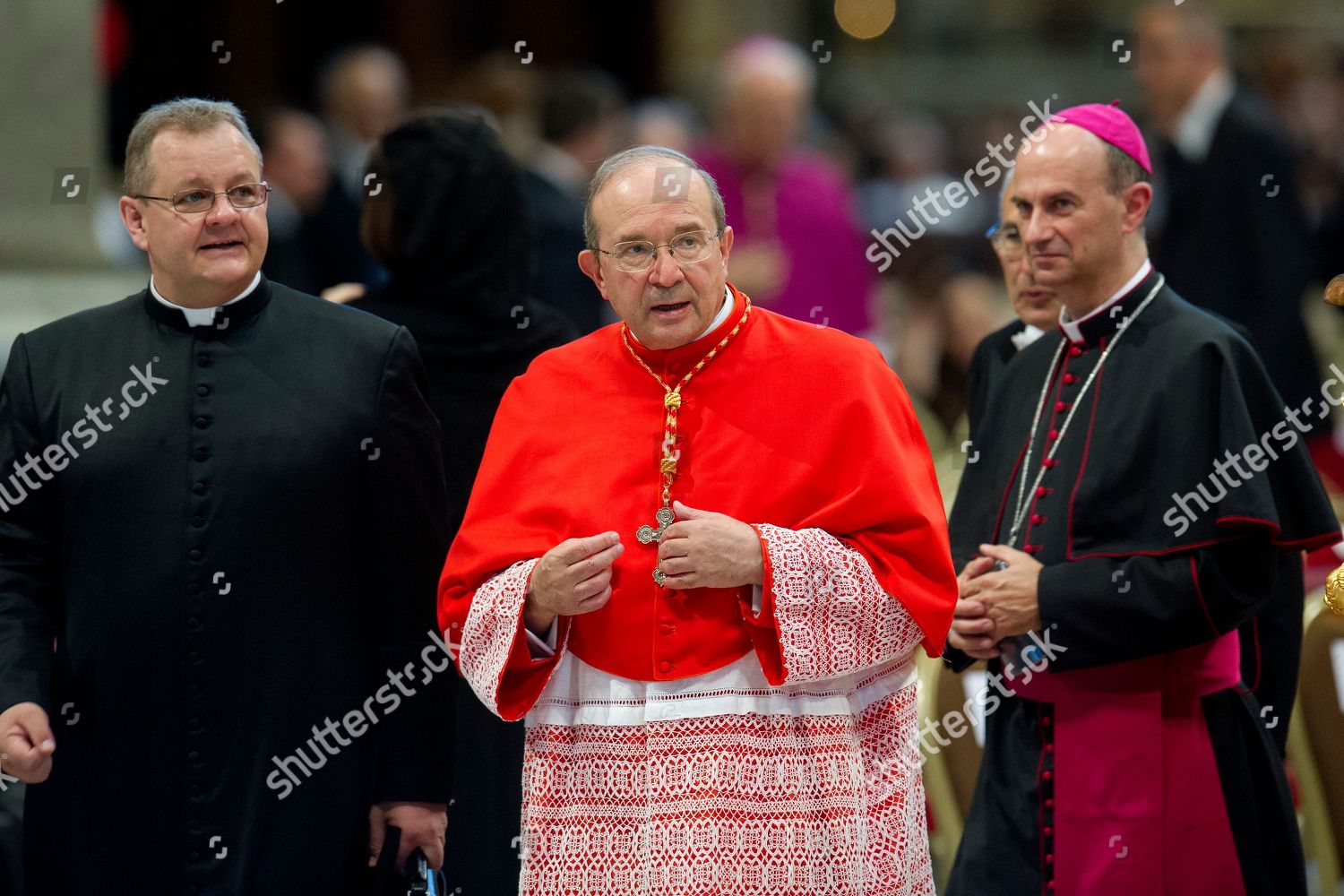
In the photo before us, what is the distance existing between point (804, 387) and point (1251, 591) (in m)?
0.96

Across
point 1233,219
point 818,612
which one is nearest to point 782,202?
point 1233,219

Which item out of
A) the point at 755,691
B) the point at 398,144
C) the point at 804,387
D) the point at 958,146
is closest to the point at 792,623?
the point at 755,691

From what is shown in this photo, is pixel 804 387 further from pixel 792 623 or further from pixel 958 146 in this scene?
pixel 958 146

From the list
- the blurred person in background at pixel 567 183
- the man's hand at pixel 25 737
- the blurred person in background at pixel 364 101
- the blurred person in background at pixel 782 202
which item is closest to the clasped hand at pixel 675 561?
the man's hand at pixel 25 737

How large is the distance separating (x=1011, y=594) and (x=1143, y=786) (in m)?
0.44

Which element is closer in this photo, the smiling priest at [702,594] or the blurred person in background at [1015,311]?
the smiling priest at [702,594]

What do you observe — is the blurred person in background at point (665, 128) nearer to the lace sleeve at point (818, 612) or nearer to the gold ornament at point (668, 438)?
the gold ornament at point (668, 438)

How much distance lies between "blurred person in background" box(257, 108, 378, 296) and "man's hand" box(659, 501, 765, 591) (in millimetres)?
4577

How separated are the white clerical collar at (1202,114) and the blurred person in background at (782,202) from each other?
137 cm

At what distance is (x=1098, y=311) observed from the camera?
12.4 feet

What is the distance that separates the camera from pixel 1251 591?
3510 millimetres

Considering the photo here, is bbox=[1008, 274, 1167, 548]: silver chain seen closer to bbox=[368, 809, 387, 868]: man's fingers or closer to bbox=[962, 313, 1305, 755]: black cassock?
bbox=[962, 313, 1305, 755]: black cassock

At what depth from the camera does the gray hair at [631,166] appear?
10.5 ft

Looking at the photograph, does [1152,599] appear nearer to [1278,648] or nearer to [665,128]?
[1278,648]
